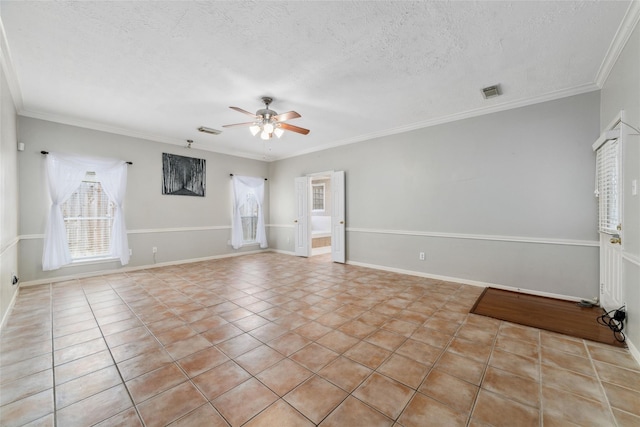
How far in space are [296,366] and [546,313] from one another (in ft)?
9.37

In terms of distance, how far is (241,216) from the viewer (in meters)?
6.67

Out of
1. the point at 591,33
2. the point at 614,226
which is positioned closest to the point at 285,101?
the point at 591,33

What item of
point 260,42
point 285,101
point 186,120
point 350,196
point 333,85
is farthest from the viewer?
point 350,196

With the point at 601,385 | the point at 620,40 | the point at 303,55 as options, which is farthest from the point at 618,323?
the point at 303,55

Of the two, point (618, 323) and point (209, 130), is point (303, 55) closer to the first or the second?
point (209, 130)

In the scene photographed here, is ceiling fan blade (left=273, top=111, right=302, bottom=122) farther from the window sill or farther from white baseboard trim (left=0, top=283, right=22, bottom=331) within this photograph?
the window sill

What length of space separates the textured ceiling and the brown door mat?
2.62 m

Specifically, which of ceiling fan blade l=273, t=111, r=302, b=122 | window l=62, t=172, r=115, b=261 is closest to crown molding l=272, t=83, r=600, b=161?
ceiling fan blade l=273, t=111, r=302, b=122

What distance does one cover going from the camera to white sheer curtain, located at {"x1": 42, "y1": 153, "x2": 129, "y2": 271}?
4.02m

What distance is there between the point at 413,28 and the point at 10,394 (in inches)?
154

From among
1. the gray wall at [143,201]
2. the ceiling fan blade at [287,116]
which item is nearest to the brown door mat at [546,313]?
the ceiling fan blade at [287,116]

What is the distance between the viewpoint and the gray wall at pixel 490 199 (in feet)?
10.5

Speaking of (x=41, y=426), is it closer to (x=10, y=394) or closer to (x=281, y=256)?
(x=10, y=394)

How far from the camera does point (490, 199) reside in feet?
12.5
